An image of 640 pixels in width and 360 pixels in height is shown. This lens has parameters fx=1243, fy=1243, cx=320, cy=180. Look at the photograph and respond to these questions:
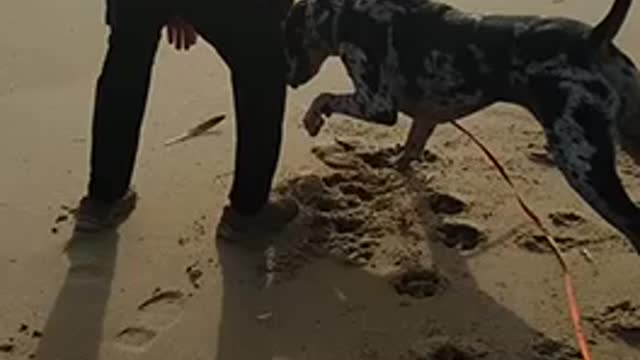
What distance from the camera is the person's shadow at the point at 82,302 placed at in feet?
11.9

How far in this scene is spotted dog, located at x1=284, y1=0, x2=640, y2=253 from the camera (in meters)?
3.53

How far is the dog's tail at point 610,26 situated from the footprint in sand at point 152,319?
1481 millimetres

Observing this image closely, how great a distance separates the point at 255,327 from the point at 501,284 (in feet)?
2.65

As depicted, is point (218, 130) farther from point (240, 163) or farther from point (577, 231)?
point (577, 231)

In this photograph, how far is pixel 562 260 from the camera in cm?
402

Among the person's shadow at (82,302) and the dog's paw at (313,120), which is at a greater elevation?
the dog's paw at (313,120)

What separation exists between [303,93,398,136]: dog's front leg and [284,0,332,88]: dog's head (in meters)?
0.15

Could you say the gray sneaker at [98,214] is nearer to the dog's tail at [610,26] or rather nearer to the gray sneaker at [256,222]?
the gray sneaker at [256,222]

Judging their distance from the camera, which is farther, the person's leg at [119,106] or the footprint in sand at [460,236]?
the footprint in sand at [460,236]

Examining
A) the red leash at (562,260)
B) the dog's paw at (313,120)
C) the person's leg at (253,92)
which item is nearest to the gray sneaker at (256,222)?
the person's leg at (253,92)

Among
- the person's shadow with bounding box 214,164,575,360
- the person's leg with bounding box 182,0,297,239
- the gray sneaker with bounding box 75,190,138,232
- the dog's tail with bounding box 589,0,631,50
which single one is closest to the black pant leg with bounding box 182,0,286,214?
the person's leg with bounding box 182,0,297,239

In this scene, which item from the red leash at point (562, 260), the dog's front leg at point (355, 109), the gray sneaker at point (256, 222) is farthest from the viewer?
the gray sneaker at point (256, 222)

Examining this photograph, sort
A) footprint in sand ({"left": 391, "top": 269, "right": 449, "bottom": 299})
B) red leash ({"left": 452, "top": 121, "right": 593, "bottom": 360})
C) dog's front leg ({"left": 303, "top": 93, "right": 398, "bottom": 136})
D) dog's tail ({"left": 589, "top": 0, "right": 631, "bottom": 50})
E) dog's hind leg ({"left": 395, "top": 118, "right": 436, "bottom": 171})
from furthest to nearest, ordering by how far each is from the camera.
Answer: dog's hind leg ({"left": 395, "top": 118, "right": 436, "bottom": 171})
dog's front leg ({"left": 303, "top": 93, "right": 398, "bottom": 136})
footprint in sand ({"left": 391, "top": 269, "right": 449, "bottom": 299})
red leash ({"left": 452, "top": 121, "right": 593, "bottom": 360})
dog's tail ({"left": 589, "top": 0, "right": 631, "bottom": 50})

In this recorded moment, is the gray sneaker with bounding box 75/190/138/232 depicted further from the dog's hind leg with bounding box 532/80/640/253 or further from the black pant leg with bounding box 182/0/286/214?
the dog's hind leg with bounding box 532/80/640/253
